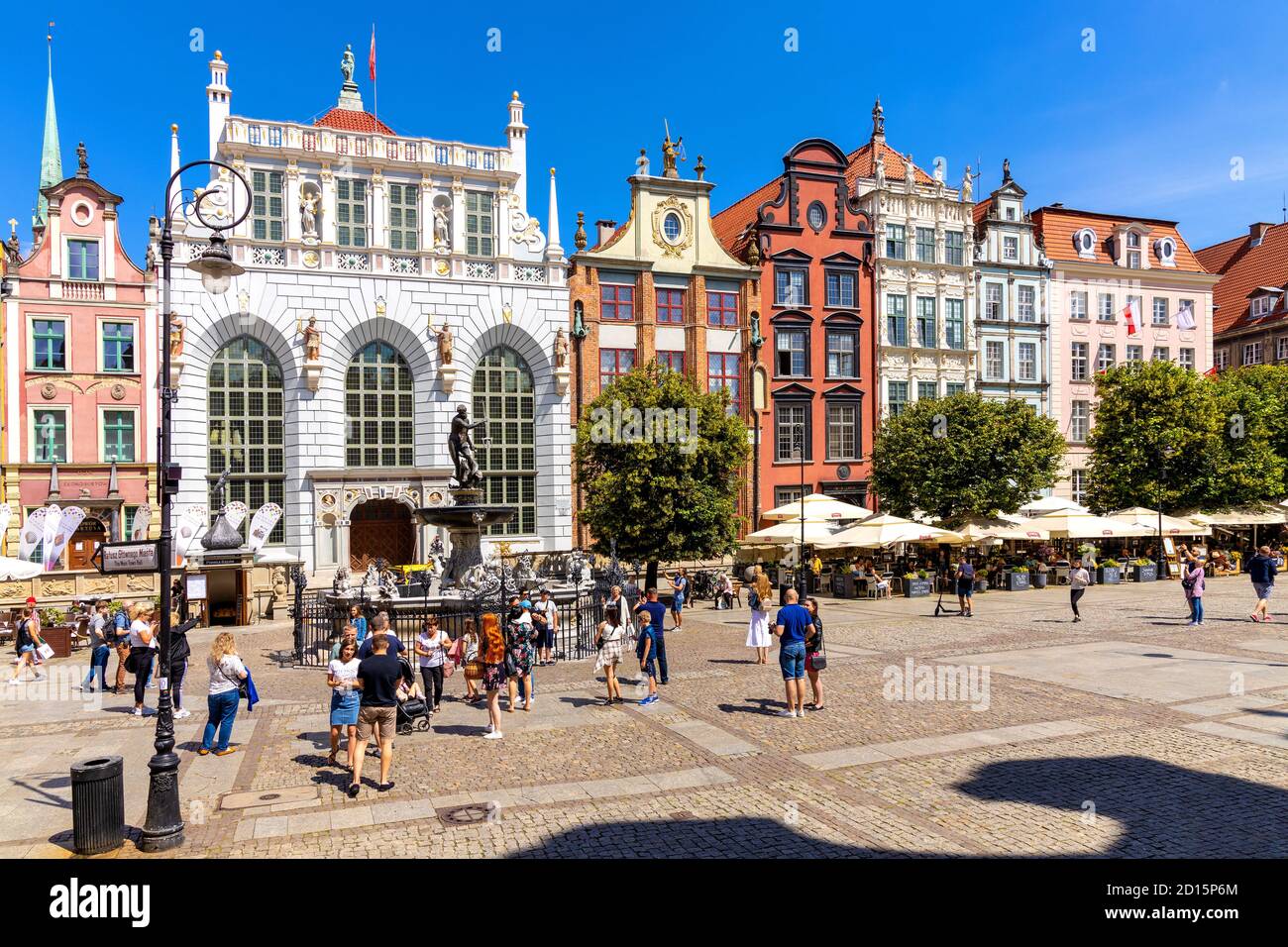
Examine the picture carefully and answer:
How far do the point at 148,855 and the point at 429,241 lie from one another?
1354 inches

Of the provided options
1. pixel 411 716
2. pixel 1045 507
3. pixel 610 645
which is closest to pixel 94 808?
pixel 411 716

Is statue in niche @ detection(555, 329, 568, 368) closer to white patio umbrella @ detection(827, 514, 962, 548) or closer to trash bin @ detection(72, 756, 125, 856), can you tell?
white patio umbrella @ detection(827, 514, 962, 548)

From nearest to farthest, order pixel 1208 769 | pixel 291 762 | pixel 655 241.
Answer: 1. pixel 1208 769
2. pixel 291 762
3. pixel 655 241

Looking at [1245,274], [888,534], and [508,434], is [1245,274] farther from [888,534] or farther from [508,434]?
[508,434]

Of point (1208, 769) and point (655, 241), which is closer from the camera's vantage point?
point (1208, 769)

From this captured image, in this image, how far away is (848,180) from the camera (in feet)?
159

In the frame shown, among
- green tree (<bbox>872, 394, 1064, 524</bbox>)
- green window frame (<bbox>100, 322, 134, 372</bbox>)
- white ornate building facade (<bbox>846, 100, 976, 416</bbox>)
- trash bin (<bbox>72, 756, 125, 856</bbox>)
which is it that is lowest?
trash bin (<bbox>72, 756, 125, 856</bbox>)

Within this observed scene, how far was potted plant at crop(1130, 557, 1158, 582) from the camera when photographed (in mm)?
35906

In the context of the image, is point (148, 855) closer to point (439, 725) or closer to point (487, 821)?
point (487, 821)

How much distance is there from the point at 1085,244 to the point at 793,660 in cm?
4679

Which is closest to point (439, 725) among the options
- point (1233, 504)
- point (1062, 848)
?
point (1062, 848)

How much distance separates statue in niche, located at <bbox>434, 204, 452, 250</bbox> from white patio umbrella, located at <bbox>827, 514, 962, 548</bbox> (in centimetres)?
A: 2149

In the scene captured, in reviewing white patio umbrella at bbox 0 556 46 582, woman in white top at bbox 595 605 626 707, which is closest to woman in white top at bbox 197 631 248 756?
woman in white top at bbox 595 605 626 707

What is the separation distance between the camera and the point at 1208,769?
420 inches
